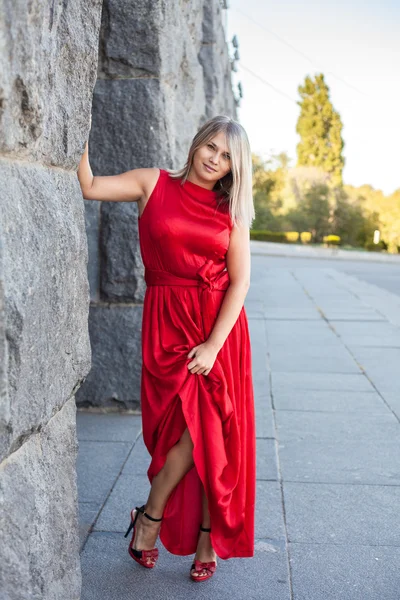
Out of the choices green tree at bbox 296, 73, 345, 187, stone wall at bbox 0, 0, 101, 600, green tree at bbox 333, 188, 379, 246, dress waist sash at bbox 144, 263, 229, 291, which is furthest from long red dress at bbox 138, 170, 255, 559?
green tree at bbox 296, 73, 345, 187

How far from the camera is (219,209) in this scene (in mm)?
2836

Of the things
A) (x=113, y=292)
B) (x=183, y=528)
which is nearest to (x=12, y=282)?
(x=183, y=528)

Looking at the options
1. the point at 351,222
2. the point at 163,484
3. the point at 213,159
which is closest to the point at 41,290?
the point at 213,159

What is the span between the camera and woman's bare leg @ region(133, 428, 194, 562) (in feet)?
9.27

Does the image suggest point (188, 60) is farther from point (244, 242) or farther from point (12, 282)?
point (12, 282)

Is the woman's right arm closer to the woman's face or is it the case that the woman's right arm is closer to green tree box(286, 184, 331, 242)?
the woman's face

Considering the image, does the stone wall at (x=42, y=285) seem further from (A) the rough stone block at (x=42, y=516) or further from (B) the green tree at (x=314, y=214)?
(B) the green tree at (x=314, y=214)

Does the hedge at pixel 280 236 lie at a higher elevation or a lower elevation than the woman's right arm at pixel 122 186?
lower

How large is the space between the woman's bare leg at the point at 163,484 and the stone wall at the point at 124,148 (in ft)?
6.81

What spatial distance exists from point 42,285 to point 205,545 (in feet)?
4.79

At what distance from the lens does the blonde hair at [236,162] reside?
2.78 meters

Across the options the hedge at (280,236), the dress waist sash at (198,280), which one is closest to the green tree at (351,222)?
the hedge at (280,236)

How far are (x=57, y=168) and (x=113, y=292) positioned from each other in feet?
9.29

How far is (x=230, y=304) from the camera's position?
2826 mm
